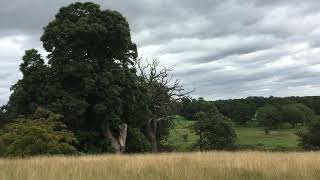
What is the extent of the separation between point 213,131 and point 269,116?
60.1 metres

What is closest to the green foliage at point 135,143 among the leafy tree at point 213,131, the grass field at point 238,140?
the grass field at point 238,140

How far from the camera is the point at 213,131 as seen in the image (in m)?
58.2

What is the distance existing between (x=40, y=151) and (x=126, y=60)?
13438mm

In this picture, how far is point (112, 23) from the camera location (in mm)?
34812

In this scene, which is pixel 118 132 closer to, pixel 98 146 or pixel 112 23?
pixel 98 146

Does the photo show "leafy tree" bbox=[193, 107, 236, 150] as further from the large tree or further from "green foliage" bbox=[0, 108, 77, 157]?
"green foliage" bbox=[0, 108, 77, 157]

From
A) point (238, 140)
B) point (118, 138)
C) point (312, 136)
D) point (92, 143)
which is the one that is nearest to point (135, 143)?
point (118, 138)

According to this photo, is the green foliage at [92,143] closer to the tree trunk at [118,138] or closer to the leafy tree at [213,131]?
→ the tree trunk at [118,138]

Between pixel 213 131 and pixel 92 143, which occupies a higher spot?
pixel 213 131

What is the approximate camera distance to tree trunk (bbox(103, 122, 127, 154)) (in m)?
34.8

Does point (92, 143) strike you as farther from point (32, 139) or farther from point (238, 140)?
point (238, 140)

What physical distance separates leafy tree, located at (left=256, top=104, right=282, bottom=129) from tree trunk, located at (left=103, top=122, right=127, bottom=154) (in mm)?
80298

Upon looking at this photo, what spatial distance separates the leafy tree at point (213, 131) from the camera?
185 feet

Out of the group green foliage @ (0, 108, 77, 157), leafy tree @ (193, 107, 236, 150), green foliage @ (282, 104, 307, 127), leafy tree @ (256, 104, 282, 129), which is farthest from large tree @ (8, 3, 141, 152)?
green foliage @ (282, 104, 307, 127)
